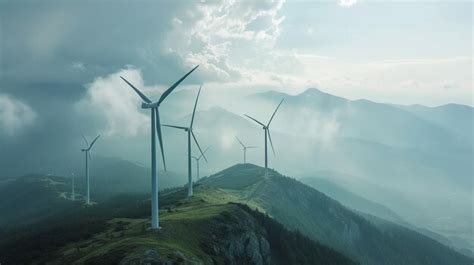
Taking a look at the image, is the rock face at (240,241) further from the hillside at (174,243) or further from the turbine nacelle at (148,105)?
the turbine nacelle at (148,105)

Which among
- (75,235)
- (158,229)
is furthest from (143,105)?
(75,235)

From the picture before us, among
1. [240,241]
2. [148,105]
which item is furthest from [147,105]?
[240,241]

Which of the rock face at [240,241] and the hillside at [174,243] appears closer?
the hillside at [174,243]

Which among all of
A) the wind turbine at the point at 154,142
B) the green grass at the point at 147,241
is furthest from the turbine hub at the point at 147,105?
the green grass at the point at 147,241

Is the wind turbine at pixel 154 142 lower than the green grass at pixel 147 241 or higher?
higher

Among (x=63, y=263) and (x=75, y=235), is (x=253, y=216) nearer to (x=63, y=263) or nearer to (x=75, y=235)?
(x=75, y=235)

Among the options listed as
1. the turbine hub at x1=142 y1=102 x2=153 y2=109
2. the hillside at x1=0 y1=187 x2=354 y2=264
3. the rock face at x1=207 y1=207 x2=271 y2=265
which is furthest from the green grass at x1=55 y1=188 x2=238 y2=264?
the turbine hub at x1=142 y1=102 x2=153 y2=109

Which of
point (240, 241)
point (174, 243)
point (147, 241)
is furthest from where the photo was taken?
point (240, 241)

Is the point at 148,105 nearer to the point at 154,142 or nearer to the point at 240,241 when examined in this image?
the point at 154,142
